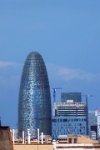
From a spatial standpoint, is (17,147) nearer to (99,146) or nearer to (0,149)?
(99,146)

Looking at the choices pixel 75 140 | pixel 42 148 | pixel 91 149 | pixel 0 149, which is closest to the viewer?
pixel 0 149

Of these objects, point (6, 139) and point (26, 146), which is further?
point (26, 146)

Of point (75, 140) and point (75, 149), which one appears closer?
point (75, 149)

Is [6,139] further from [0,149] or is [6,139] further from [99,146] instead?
[99,146]

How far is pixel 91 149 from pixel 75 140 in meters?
20.2

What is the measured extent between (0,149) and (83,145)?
10684cm

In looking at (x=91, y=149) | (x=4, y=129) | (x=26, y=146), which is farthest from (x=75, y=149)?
(x=4, y=129)

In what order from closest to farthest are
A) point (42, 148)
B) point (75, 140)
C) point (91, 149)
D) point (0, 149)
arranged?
point (0, 149) < point (42, 148) < point (91, 149) < point (75, 140)

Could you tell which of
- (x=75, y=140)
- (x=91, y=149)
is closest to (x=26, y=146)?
(x=91, y=149)

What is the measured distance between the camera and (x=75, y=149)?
12738 centimetres

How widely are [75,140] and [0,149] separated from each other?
12341 cm

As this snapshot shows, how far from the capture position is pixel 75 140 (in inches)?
5782

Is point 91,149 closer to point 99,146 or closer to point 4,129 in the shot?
point 99,146

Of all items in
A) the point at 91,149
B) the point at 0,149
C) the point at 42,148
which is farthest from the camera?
the point at 91,149
